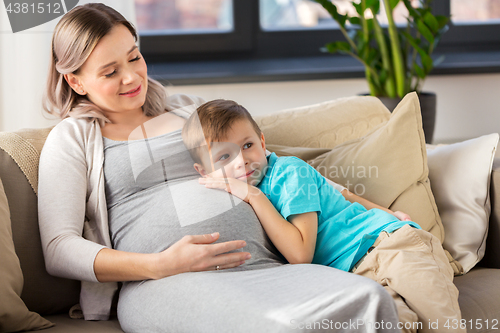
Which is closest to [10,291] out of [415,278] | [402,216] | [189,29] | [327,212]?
[327,212]

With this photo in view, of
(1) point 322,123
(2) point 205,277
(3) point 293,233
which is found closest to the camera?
(2) point 205,277

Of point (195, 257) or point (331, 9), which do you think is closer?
point (195, 257)

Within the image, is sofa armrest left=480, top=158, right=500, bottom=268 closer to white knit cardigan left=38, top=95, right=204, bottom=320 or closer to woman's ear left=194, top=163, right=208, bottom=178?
woman's ear left=194, top=163, right=208, bottom=178

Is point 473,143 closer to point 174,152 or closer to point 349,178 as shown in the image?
point 349,178

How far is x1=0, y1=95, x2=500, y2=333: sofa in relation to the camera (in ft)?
3.48

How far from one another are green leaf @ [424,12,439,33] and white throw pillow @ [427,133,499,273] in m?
1.12

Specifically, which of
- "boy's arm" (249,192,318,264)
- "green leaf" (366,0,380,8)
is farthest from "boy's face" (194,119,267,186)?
"green leaf" (366,0,380,8)

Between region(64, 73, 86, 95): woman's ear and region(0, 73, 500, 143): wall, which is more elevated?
region(64, 73, 86, 95): woman's ear

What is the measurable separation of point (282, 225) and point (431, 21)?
5.54 ft

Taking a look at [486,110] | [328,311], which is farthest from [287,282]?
[486,110]

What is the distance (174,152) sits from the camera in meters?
1.25

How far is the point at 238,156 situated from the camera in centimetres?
113

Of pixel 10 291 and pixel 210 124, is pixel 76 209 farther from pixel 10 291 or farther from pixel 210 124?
pixel 210 124

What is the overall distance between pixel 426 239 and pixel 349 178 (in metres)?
0.33
